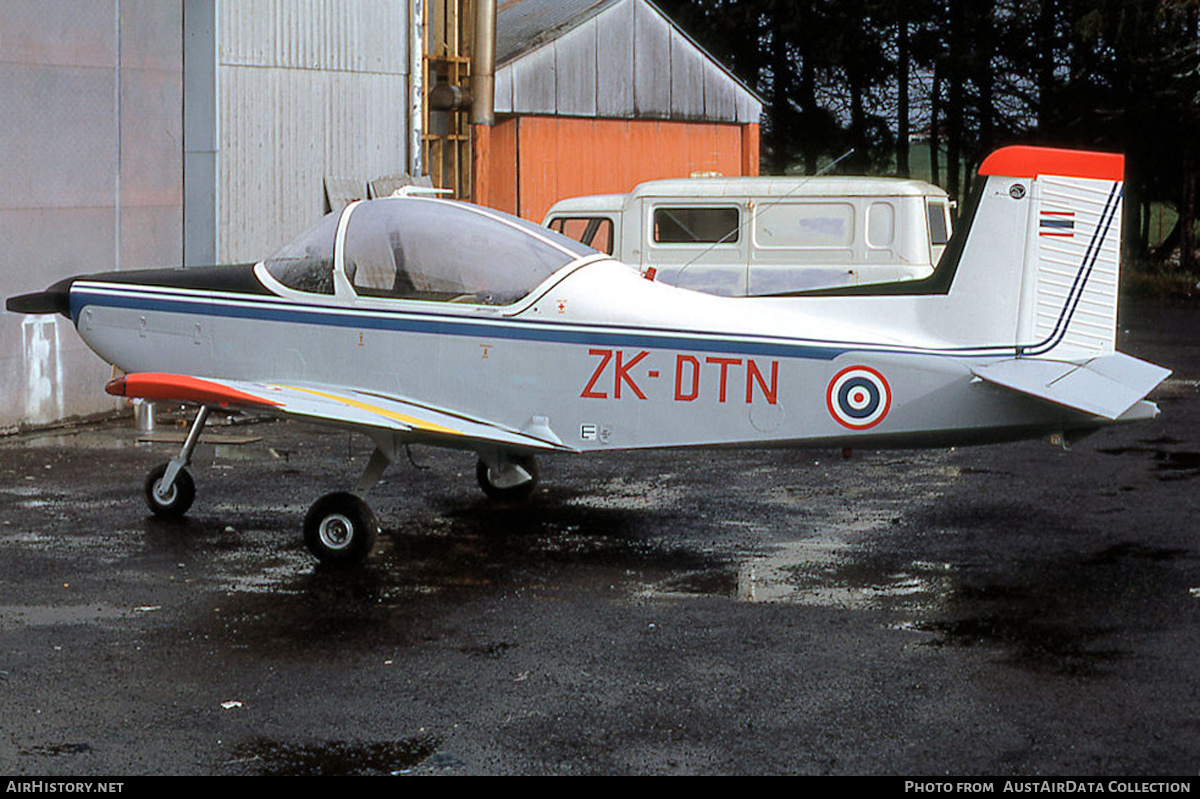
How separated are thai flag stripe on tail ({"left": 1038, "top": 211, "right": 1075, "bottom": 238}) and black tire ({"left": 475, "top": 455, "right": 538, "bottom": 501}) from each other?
4.02 m

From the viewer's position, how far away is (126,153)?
48.8ft

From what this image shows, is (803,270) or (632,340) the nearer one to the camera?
(632,340)

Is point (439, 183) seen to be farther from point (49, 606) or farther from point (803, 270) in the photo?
point (49, 606)

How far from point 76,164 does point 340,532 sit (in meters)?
6.99

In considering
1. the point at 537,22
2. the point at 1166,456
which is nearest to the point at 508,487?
the point at 1166,456

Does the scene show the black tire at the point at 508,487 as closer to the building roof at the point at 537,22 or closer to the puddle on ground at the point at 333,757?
the puddle on ground at the point at 333,757

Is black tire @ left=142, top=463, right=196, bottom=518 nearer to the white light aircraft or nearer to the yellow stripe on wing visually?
the white light aircraft

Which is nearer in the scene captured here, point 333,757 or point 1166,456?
point 333,757

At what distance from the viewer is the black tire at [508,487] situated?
35.7ft

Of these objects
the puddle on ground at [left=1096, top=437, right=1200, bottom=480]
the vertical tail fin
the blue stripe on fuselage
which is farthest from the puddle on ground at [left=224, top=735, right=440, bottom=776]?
the puddle on ground at [left=1096, top=437, right=1200, bottom=480]

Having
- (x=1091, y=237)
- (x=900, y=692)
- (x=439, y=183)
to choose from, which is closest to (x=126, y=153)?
(x=439, y=183)

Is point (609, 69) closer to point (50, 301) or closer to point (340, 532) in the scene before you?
point (50, 301)

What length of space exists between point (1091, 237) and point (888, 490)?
326 centimetres

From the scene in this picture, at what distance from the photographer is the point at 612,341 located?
352 inches
